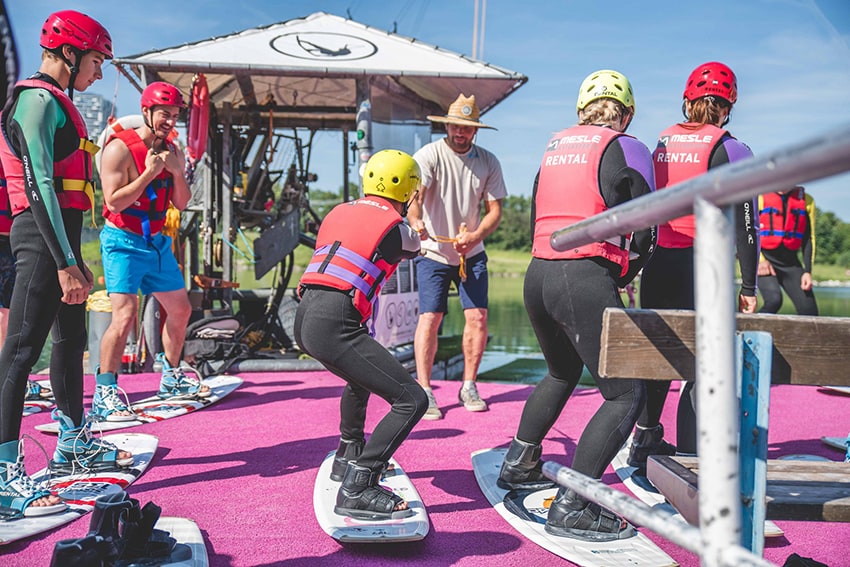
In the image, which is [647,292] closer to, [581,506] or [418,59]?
[581,506]

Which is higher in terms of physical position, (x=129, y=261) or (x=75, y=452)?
(x=129, y=261)

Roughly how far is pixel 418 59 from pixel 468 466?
511cm

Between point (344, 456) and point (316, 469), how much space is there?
0.39 m

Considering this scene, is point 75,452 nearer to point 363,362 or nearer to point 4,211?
point 363,362

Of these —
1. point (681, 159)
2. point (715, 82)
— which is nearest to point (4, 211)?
point (681, 159)

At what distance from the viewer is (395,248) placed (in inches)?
114

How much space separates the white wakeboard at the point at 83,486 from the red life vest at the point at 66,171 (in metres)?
1.19

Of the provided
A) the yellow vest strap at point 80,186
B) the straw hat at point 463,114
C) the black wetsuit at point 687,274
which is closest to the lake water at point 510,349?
the straw hat at point 463,114

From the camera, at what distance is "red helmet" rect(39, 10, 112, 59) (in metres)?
2.79

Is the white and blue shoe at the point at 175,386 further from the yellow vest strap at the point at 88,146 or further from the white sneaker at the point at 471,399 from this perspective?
the yellow vest strap at the point at 88,146

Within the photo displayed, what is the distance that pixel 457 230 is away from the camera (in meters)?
4.91

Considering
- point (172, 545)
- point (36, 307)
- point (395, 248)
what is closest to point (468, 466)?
point (395, 248)

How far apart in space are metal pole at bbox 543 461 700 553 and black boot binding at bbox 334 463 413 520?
1321 millimetres

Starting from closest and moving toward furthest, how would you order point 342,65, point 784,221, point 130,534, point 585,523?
point 130,534 < point 585,523 < point 784,221 < point 342,65
